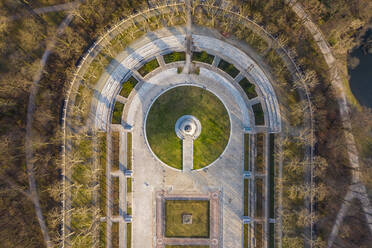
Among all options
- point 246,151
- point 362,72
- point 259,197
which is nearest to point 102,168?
point 246,151

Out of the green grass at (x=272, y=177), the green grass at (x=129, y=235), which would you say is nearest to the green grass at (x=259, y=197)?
the green grass at (x=272, y=177)

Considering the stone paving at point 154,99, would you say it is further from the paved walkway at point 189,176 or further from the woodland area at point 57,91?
the woodland area at point 57,91

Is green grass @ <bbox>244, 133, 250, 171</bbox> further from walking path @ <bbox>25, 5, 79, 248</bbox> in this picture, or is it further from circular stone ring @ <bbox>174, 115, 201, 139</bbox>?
walking path @ <bbox>25, 5, 79, 248</bbox>

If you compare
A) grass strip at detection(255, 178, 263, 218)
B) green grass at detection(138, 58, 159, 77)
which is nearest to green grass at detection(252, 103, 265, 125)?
grass strip at detection(255, 178, 263, 218)

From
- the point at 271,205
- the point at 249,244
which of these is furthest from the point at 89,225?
the point at 271,205

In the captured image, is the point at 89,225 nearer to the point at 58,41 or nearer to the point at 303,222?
the point at 58,41

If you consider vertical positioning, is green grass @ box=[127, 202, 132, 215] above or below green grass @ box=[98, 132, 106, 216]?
below
